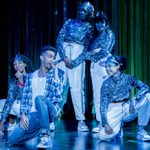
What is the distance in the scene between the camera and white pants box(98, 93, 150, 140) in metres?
4.18

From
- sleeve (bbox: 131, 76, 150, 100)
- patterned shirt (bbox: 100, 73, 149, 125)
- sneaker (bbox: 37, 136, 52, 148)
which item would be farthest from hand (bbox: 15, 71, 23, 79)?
sleeve (bbox: 131, 76, 150, 100)

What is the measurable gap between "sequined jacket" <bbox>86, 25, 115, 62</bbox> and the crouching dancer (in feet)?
3.69

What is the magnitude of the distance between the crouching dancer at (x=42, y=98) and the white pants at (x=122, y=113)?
25.7 inches

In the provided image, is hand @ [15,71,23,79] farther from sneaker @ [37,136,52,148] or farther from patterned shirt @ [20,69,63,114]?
sneaker @ [37,136,52,148]

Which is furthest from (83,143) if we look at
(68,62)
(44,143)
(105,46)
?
(105,46)

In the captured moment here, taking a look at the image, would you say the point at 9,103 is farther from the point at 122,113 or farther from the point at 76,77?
the point at 122,113

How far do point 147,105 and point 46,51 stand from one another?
1.12m

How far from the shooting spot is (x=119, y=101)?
14.0ft

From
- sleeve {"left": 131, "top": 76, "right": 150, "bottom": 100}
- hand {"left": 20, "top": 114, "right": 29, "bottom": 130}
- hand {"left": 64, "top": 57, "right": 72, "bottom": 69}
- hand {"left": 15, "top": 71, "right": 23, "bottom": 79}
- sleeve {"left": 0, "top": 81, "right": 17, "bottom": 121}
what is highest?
hand {"left": 64, "top": 57, "right": 72, "bottom": 69}

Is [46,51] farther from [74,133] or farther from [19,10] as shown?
[19,10]

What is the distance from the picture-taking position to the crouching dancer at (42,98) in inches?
146

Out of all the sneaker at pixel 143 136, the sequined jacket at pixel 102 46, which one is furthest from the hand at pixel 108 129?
the sequined jacket at pixel 102 46

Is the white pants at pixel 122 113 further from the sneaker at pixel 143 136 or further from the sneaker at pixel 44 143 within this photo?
the sneaker at pixel 44 143

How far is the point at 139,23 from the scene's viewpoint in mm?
6781
